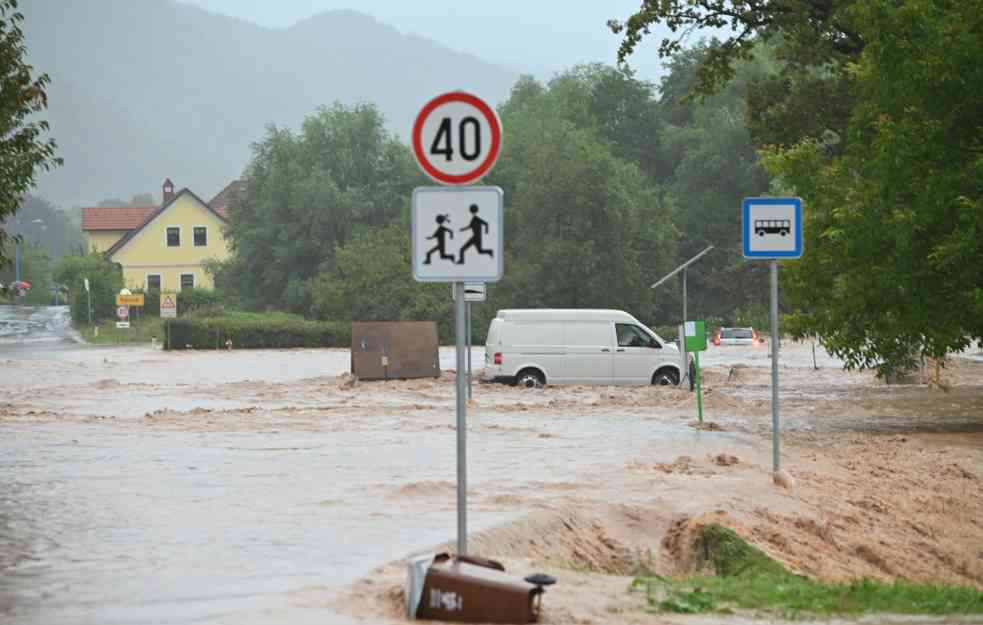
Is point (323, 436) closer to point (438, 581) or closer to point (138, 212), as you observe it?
point (438, 581)

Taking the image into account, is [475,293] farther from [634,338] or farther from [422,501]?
[422,501]

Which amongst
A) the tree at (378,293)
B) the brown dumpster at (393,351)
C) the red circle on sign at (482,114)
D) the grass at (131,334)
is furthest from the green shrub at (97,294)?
the red circle on sign at (482,114)

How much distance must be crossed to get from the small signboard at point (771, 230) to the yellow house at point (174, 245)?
99.0 m

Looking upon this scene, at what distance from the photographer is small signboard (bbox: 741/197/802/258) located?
622 inches

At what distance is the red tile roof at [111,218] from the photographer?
12962cm

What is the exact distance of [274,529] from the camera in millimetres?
11938

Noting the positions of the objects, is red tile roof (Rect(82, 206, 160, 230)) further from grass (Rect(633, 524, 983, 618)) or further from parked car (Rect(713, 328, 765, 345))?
grass (Rect(633, 524, 983, 618))

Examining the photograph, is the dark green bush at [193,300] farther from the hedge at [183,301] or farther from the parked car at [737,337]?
the parked car at [737,337]

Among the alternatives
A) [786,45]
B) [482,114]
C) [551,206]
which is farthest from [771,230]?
[551,206]

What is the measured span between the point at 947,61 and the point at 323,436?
10.4m

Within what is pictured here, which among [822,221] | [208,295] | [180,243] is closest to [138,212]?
[180,243]

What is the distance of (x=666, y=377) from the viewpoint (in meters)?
37.0

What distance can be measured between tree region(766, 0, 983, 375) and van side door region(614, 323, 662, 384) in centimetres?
1236

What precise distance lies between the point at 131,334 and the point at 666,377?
49.2m
